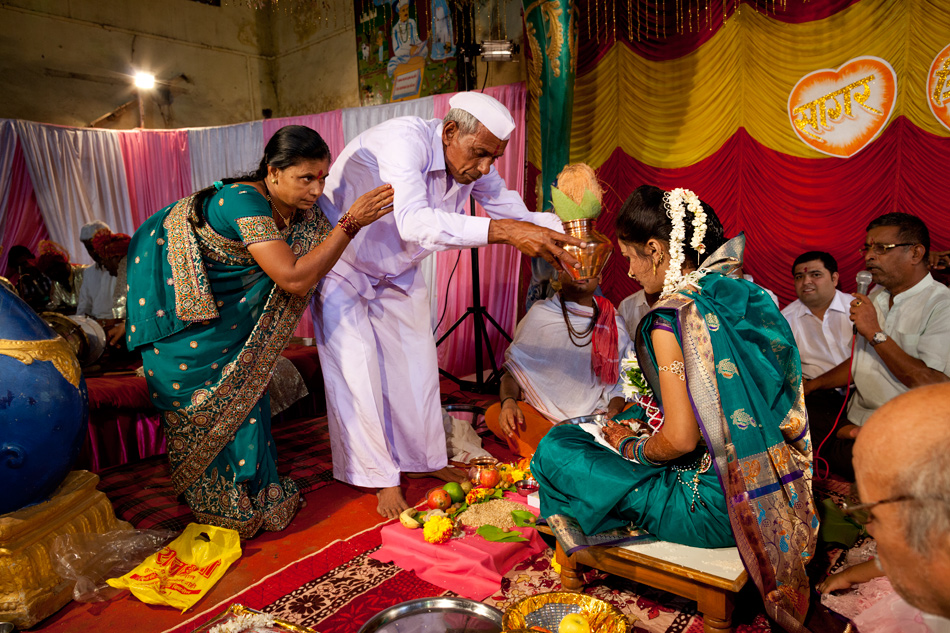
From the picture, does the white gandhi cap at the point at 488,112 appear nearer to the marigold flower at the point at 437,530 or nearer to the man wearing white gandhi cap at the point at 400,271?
the man wearing white gandhi cap at the point at 400,271

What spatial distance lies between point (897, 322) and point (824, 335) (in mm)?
788

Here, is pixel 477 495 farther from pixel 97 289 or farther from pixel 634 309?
pixel 97 289

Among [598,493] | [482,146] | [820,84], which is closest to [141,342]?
[482,146]

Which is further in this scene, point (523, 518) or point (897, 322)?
point (897, 322)

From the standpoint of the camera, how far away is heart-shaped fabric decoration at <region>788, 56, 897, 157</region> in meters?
4.88

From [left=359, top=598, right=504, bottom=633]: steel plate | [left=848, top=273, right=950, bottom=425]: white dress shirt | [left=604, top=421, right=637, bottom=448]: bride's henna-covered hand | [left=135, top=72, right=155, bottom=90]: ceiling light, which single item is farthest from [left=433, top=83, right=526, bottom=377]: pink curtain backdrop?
[left=135, top=72, right=155, bottom=90]: ceiling light

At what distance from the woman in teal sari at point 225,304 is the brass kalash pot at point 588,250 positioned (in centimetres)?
88

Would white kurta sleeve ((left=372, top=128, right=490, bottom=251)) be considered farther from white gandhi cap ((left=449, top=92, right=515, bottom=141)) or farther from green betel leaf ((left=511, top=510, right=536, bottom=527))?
green betel leaf ((left=511, top=510, right=536, bottom=527))

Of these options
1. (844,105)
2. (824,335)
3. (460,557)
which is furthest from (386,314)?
(844,105)

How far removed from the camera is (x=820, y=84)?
516cm

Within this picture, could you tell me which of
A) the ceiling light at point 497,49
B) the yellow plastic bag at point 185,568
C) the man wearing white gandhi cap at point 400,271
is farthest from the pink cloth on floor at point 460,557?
the ceiling light at point 497,49

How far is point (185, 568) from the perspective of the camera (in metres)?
2.68

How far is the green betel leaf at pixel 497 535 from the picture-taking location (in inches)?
108

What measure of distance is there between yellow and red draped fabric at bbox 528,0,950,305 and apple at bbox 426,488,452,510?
3.71 metres
